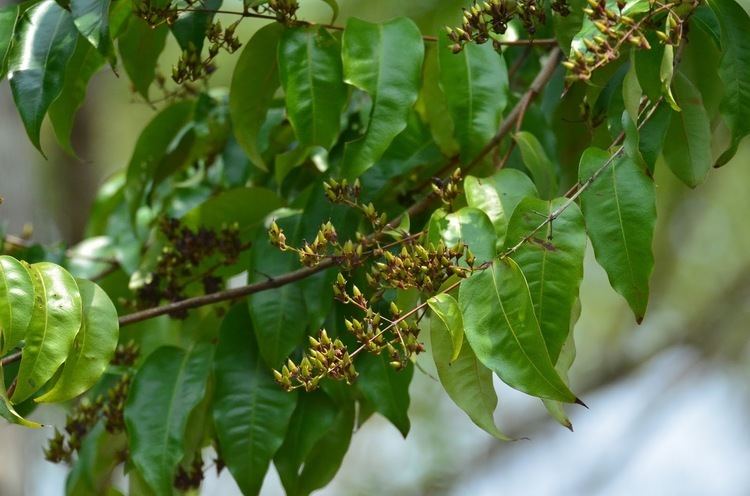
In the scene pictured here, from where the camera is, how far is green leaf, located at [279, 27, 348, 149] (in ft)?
4.36

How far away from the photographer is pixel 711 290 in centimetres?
504

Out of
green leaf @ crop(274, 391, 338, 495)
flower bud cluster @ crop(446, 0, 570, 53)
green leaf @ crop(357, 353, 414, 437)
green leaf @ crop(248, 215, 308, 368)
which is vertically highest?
flower bud cluster @ crop(446, 0, 570, 53)

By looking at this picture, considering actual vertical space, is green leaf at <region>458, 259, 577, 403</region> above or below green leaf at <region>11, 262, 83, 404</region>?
above

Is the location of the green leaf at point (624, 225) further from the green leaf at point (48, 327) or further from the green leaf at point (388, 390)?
the green leaf at point (48, 327)

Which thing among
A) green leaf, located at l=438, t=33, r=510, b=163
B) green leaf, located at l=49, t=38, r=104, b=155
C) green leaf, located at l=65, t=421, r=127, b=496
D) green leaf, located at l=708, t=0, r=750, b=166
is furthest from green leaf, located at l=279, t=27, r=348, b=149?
green leaf, located at l=65, t=421, r=127, b=496

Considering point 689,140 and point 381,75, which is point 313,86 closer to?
point 381,75

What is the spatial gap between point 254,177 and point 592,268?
11.2 ft

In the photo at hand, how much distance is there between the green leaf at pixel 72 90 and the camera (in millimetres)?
1381

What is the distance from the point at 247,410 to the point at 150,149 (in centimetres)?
60

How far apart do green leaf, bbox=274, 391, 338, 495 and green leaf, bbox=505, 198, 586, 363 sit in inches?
18.2

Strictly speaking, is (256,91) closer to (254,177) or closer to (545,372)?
(254,177)

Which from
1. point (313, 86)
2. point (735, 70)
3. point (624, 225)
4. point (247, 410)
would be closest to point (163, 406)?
point (247, 410)

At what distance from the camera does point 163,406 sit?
1.41m

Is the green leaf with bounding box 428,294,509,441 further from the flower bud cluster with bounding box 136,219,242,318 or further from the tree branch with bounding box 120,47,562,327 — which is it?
the flower bud cluster with bounding box 136,219,242,318
